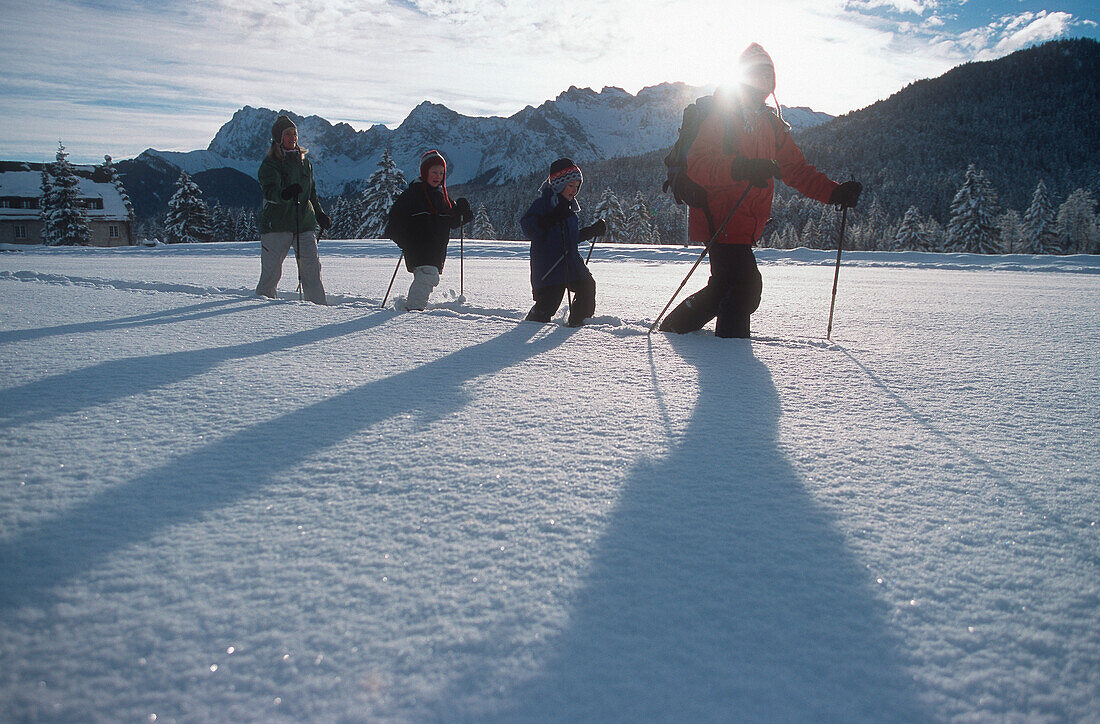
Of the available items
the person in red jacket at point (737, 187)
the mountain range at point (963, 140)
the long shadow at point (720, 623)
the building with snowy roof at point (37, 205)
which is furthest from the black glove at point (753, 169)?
the mountain range at point (963, 140)

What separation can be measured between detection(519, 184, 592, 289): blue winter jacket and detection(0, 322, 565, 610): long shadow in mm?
2332

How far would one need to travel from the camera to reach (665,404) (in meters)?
2.08

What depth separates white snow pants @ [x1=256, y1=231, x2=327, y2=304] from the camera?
17.4 ft

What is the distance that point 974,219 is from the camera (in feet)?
127

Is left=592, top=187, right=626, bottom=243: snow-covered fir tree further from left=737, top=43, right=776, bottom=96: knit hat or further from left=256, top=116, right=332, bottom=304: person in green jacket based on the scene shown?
left=737, top=43, right=776, bottom=96: knit hat

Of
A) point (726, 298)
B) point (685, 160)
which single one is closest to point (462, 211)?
point (685, 160)

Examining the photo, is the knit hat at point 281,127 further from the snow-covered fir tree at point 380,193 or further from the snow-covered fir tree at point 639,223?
the snow-covered fir tree at point 639,223

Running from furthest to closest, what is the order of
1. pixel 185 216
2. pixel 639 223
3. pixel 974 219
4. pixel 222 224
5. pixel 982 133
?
pixel 982 133 → pixel 222 224 → pixel 639 223 → pixel 185 216 → pixel 974 219

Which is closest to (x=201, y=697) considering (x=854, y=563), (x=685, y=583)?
(x=685, y=583)

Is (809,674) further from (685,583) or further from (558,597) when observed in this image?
(558,597)

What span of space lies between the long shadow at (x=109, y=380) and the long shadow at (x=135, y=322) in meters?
0.92

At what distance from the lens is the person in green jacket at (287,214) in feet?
16.9

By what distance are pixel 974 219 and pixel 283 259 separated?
153ft

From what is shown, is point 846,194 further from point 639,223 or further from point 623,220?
point 639,223
